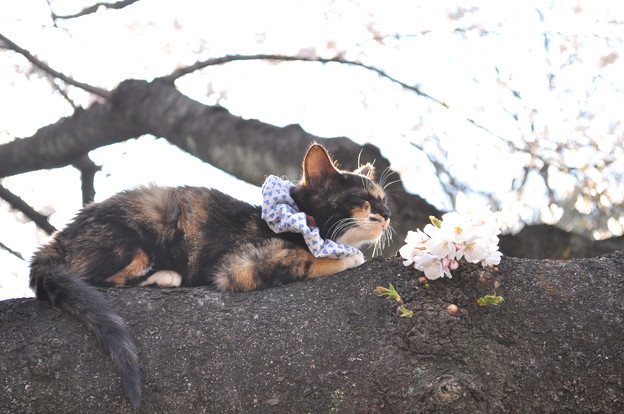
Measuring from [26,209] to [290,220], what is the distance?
10.5ft

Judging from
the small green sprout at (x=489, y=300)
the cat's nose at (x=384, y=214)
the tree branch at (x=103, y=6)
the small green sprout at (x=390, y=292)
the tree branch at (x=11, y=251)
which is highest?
the tree branch at (x=103, y=6)

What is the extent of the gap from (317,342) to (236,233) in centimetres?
100

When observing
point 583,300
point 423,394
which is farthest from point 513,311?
point 423,394

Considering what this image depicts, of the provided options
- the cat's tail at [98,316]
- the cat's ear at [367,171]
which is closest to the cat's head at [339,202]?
the cat's ear at [367,171]

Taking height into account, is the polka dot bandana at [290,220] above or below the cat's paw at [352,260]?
above

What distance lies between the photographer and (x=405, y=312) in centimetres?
242

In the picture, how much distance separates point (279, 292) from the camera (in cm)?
271

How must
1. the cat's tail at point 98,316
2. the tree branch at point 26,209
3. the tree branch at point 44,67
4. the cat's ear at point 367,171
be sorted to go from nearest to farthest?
the cat's tail at point 98,316 < the cat's ear at point 367,171 < the tree branch at point 44,67 < the tree branch at point 26,209

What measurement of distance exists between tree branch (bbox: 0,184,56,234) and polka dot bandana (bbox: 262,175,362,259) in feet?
9.15

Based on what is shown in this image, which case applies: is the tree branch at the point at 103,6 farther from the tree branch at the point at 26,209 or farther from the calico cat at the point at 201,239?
the calico cat at the point at 201,239

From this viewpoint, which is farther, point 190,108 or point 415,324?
point 190,108

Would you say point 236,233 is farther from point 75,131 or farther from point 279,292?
point 75,131

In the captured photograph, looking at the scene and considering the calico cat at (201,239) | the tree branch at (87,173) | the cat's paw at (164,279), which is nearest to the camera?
the calico cat at (201,239)

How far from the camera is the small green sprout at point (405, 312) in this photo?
2.42 meters
